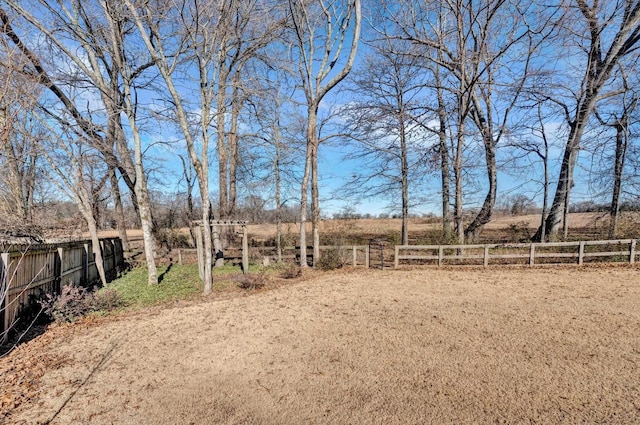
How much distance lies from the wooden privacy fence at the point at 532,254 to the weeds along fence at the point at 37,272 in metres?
9.91

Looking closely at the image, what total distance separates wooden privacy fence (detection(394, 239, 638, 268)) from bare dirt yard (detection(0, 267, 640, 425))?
342cm

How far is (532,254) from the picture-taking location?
10625 millimetres

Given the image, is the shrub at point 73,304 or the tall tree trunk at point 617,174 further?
the tall tree trunk at point 617,174

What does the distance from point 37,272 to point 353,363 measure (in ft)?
23.5

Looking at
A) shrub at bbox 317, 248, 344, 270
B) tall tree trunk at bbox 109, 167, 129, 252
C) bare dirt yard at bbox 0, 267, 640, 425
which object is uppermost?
tall tree trunk at bbox 109, 167, 129, 252

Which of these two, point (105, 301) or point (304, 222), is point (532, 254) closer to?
point (304, 222)

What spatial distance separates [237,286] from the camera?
30.7 feet

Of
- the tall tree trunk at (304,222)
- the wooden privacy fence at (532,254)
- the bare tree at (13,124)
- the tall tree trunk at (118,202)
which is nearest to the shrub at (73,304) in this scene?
the bare tree at (13,124)

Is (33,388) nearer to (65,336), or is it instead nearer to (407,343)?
(65,336)

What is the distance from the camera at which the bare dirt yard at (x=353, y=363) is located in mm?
3174

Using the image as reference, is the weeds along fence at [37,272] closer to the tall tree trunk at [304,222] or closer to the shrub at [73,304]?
the shrub at [73,304]

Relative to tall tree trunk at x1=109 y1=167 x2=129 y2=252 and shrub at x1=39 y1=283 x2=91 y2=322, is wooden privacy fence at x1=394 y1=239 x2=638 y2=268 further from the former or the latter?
tall tree trunk at x1=109 y1=167 x2=129 y2=252

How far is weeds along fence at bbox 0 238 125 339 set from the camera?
16.9 feet

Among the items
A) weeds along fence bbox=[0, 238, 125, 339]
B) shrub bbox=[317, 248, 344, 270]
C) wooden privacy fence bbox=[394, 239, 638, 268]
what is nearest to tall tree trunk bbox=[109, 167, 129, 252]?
weeds along fence bbox=[0, 238, 125, 339]
